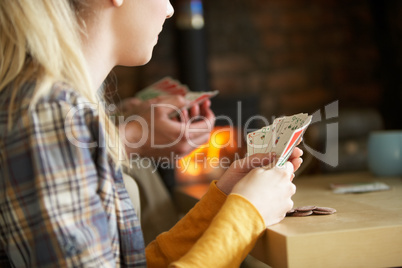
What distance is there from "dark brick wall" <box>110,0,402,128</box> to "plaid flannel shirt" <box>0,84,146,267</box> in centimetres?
232

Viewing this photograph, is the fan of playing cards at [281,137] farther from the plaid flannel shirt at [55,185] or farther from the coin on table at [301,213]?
the plaid flannel shirt at [55,185]

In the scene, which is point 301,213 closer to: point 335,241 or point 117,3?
point 335,241

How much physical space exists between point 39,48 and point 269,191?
46 centimetres

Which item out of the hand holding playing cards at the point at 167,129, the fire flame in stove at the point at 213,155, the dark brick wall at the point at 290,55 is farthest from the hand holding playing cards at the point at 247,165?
the dark brick wall at the point at 290,55

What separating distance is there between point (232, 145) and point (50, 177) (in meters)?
1.98

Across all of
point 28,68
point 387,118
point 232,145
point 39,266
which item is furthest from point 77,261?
point 387,118

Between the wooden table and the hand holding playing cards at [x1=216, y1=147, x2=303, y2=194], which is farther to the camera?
the hand holding playing cards at [x1=216, y1=147, x2=303, y2=194]

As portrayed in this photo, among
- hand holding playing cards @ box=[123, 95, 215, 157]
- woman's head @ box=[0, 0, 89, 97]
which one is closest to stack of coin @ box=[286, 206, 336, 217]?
woman's head @ box=[0, 0, 89, 97]

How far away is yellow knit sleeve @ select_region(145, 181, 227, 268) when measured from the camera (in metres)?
1.00

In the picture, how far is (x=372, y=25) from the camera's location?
333cm

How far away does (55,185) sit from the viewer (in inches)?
29.1

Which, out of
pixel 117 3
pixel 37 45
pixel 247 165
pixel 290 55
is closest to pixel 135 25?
pixel 117 3

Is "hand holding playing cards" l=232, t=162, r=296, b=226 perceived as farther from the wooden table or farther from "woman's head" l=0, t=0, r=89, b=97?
"woman's head" l=0, t=0, r=89, b=97

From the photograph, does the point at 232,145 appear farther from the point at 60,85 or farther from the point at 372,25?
the point at 60,85
